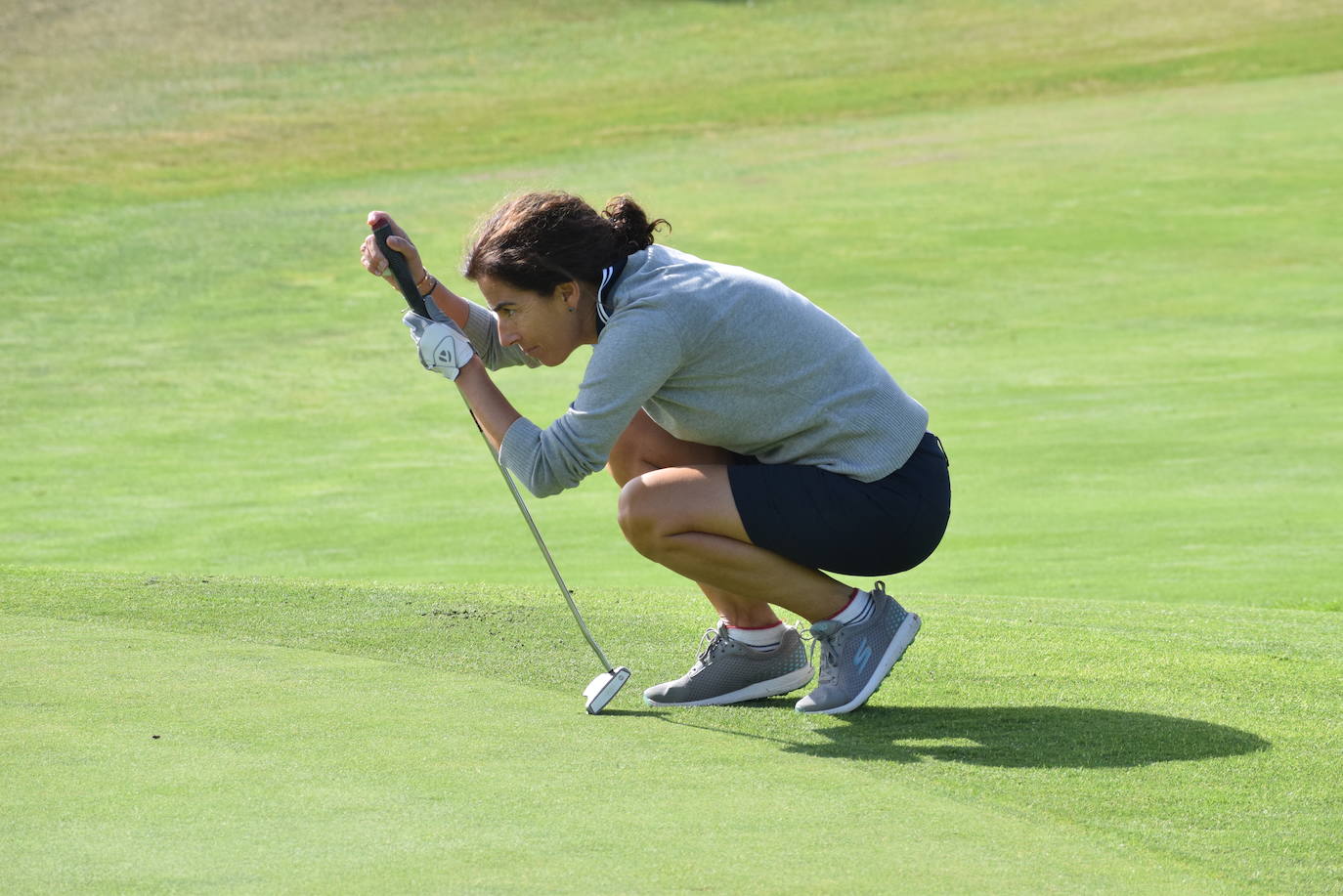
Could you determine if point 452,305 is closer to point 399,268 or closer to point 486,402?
point 399,268

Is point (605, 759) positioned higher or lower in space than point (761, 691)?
higher

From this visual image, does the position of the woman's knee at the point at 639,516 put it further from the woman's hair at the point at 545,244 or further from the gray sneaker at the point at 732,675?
the woman's hair at the point at 545,244

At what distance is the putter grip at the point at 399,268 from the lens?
13.1ft

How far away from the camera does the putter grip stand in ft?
13.1

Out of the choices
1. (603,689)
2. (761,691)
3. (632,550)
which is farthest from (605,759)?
(632,550)

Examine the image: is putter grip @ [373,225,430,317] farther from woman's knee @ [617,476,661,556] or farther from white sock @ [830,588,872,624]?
white sock @ [830,588,872,624]

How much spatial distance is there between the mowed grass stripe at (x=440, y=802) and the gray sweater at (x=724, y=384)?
586mm

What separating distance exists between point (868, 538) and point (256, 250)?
47.1 feet

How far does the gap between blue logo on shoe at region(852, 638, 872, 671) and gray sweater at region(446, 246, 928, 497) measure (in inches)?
14.8

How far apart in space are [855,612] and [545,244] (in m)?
1.07

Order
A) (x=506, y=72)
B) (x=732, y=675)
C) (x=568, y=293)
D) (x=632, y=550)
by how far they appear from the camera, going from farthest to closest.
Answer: (x=506, y=72), (x=632, y=550), (x=732, y=675), (x=568, y=293)

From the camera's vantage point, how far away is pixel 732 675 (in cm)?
404

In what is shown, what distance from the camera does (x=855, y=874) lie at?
8.59ft

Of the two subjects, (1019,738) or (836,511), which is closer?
(1019,738)
